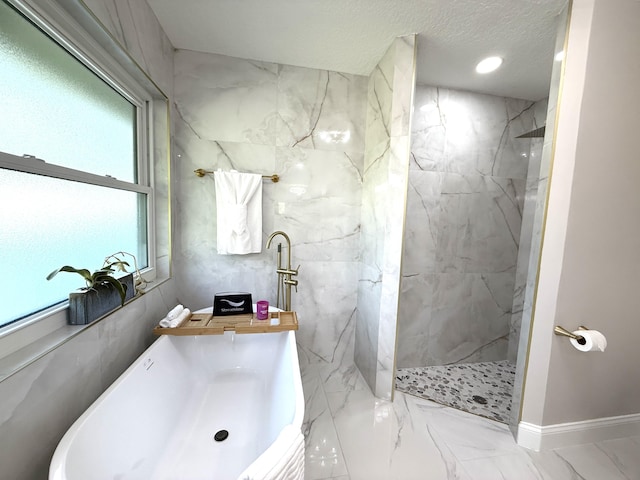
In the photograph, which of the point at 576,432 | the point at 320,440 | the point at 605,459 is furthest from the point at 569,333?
the point at 320,440

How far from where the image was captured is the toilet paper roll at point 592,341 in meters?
1.25

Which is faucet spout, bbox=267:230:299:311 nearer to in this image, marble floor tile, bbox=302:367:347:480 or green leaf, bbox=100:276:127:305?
marble floor tile, bbox=302:367:347:480

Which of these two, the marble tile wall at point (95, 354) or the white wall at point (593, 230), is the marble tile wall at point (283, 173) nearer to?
the marble tile wall at point (95, 354)

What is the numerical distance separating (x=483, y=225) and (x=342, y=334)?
1.70m

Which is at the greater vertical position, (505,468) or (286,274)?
(286,274)

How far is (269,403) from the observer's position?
1.51m

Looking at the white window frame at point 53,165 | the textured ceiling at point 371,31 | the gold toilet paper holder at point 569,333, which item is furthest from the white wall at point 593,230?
the white window frame at point 53,165

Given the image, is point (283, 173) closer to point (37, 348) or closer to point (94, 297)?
point (94, 297)

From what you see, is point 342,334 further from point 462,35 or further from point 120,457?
point 462,35

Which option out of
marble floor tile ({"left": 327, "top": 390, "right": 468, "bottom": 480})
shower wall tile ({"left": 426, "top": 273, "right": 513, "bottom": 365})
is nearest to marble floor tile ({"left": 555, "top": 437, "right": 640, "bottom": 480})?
marble floor tile ({"left": 327, "top": 390, "right": 468, "bottom": 480})

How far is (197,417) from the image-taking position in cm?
143

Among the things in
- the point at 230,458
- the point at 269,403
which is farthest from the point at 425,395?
the point at 230,458

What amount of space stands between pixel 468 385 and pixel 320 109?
2.73m

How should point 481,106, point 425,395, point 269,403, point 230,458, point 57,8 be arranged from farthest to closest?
point 481,106
point 425,395
point 269,403
point 230,458
point 57,8
